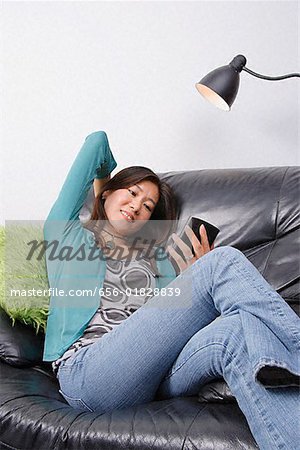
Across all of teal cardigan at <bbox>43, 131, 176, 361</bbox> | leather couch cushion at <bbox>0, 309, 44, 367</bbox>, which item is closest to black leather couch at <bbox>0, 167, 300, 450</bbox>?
leather couch cushion at <bbox>0, 309, 44, 367</bbox>

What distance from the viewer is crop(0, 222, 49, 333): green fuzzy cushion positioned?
1819 mm

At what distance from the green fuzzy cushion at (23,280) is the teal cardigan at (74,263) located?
0.04 meters

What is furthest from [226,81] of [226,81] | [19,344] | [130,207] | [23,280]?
[19,344]

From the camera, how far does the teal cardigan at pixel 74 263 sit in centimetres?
174

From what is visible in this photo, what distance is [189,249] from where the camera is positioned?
1979 millimetres

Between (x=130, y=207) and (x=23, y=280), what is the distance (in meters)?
0.35

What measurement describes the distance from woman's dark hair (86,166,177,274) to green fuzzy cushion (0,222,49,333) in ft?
0.61

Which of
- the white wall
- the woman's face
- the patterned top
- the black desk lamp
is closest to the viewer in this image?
the patterned top

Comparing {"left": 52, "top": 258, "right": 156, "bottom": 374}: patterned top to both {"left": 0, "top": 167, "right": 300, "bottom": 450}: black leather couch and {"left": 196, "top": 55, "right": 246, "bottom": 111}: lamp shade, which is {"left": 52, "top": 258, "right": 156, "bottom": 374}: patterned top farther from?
{"left": 196, "top": 55, "right": 246, "bottom": 111}: lamp shade

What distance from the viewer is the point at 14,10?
8.23ft

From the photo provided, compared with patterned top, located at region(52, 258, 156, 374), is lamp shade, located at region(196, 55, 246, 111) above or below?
above

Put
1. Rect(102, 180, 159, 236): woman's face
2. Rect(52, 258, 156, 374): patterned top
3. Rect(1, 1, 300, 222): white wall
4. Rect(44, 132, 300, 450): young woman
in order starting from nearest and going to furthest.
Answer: Rect(44, 132, 300, 450): young woman
Rect(52, 258, 156, 374): patterned top
Rect(102, 180, 159, 236): woman's face
Rect(1, 1, 300, 222): white wall

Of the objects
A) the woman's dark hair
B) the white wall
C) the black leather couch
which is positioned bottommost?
the black leather couch

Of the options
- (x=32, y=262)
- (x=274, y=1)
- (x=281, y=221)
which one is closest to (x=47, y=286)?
(x=32, y=262)
